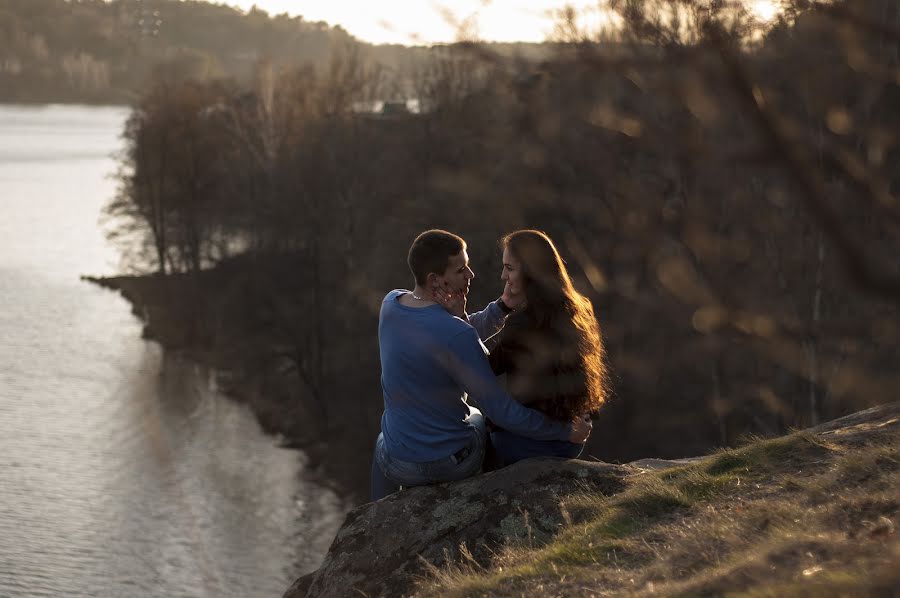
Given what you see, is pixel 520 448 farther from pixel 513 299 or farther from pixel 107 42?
pixel 107 42

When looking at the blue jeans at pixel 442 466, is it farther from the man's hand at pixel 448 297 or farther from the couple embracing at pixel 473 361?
the man's hand at pixel 448 297

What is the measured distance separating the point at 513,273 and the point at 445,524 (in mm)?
1204

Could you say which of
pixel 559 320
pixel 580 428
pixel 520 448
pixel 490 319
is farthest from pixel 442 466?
pixel 559 320

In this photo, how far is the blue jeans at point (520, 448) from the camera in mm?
5148

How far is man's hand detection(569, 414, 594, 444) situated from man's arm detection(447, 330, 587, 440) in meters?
0.21

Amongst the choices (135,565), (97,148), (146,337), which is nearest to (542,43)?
(135,565)

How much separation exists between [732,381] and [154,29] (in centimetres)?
10102

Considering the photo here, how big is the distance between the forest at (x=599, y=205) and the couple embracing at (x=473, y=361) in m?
0.29

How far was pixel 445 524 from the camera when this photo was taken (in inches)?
191

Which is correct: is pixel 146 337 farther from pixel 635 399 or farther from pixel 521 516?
pixel 521 516

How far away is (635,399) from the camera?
77.2ft

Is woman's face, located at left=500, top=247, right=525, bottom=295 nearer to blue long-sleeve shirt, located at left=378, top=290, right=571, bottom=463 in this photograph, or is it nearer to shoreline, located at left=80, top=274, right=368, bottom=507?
blue long-sleeve shirt, located at left=378, top=290, right=571, bottom=463

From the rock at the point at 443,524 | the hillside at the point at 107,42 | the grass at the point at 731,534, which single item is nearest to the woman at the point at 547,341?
the rock at the point at 443,524

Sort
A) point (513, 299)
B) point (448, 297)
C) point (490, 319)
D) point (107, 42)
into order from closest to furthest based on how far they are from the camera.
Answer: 1. point (448, 297)
2. point (513, 299)
3. point (490, 319)
4. point (107, 42)
